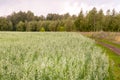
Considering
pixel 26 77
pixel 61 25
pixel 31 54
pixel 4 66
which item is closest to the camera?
pixel 26 77

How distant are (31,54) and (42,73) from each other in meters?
4.19

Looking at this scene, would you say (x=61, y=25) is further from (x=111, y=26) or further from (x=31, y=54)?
(x=31, y=54)

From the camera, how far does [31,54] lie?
12.9 m

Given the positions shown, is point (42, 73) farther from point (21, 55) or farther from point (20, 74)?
point (21, 55)

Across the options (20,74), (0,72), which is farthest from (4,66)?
(20,74)

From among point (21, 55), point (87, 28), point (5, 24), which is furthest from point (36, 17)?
point (21, 55)

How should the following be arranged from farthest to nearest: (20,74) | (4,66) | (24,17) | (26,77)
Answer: (24,17)
(4,66)
(20,74)
(26,77)

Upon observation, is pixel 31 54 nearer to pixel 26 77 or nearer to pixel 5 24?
pixel 26 77

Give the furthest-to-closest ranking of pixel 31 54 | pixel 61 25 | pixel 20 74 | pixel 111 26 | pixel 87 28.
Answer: pixel 61 25 → pixel 87 28 → pixel 111 26 → pixel 31 54 → pixel 20 74

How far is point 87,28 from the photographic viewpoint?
3846 inches

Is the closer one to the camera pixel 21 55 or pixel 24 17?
pixel 21 55

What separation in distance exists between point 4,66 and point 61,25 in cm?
11201

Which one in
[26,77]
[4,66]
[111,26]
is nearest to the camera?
[26,77]

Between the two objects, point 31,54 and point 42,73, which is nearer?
point 42,73
